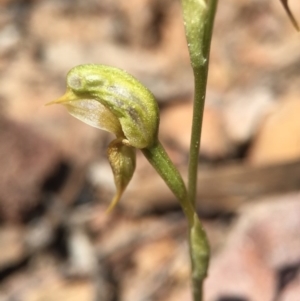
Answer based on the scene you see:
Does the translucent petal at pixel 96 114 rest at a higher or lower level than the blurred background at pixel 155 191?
higher

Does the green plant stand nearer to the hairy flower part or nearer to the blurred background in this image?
the hairy flower part

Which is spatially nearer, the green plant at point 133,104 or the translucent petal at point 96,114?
the green plant at point 133,104

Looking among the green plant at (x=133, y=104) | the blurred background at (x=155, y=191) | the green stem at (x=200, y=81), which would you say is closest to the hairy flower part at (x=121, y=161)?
the green plant at (x=133, y=104)

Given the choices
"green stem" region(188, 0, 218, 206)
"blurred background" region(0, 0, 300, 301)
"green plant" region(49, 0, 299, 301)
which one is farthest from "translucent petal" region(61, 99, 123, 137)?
"blurred background" region(0, 0, 300, 301)

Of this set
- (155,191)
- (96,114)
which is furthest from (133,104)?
(155,191)

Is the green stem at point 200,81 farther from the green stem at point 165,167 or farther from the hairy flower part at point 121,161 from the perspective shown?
the hairy flower part at point 121,161

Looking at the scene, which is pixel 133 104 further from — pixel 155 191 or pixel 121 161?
pixel 155 191
